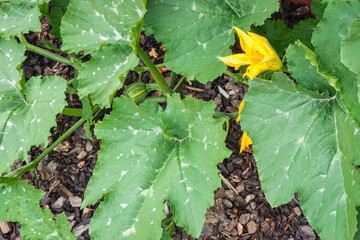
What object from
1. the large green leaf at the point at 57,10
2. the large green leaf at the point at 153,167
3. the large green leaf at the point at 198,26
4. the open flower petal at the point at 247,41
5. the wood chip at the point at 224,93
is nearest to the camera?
the open flower petal at the point at 247,41

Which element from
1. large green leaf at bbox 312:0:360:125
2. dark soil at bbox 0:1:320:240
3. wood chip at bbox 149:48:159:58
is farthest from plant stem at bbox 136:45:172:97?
large green leaf at bbox 312:0:360:125

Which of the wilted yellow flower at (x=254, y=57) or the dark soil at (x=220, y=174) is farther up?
the wilted yellow flower at (x=254, y=57)

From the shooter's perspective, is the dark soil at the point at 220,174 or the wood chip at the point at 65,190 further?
the wood chip at the point at 65,190

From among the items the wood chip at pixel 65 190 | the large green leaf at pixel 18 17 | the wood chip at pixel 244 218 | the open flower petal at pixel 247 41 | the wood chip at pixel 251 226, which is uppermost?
the large green leaf at pixel 18 17

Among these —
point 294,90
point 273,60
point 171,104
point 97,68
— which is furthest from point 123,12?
point 294,90

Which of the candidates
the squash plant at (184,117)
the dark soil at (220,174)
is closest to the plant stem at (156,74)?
the squash plant at (184,117)

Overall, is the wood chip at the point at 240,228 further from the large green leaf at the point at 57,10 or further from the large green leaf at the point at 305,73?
the large green leaf at the point at 57,10
